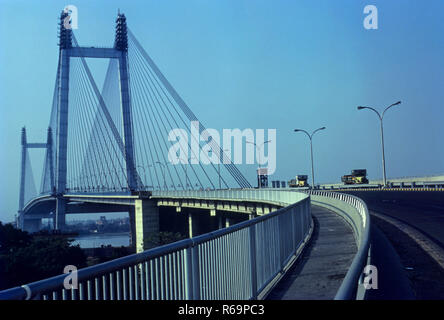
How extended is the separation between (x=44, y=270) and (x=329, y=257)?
1525 inches

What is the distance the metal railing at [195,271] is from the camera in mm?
4008

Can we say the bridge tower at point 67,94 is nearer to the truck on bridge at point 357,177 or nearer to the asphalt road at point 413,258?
the truck on bridge at point 357,177

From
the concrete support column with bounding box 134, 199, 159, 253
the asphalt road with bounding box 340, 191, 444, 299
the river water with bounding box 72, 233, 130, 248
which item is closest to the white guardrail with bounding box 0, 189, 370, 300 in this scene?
the asphalt road with bounding box 340, 191, 444, 299

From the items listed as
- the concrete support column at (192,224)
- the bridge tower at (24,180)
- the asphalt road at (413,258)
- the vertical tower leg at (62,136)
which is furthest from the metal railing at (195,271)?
the bridge tower at (24,180)

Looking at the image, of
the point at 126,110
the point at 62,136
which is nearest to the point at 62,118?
the point at 62,136

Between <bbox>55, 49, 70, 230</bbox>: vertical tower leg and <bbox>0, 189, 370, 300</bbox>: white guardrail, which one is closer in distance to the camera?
<bbox>0, 189, 370, 300</bbox>: white guardrail

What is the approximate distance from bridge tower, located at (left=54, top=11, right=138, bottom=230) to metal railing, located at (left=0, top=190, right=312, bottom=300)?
177 ft

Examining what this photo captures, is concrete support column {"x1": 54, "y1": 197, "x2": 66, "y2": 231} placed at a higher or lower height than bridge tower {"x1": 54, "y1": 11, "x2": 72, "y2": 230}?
lower

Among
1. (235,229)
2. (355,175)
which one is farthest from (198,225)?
(235,229)

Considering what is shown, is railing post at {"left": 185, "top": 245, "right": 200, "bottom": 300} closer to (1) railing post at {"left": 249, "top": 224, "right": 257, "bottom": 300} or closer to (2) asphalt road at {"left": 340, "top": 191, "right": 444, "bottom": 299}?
(1) railing post at {"left": 249, "top": 224, "right": 257, "bottom": 300}

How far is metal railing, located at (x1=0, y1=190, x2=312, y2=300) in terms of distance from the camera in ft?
13.1

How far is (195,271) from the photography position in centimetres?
595

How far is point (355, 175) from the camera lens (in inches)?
2918
